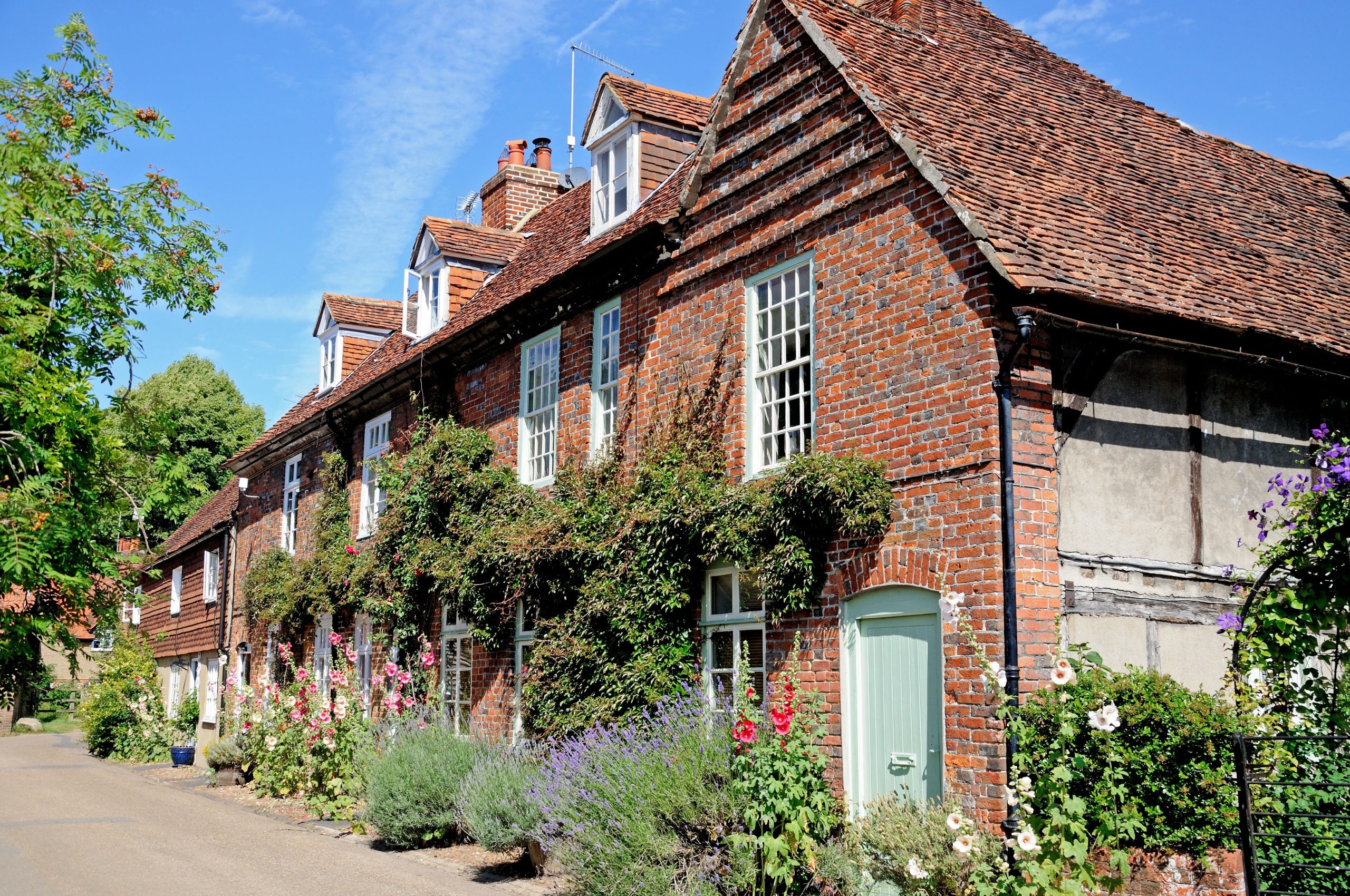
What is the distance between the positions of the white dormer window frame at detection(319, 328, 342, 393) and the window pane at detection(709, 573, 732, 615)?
1475 cm

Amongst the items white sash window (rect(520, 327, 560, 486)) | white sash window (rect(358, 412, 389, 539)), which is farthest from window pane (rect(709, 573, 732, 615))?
white sash window (rect(358, 412, 389, 539))

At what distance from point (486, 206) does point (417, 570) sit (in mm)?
9676

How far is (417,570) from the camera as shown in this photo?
16.9 meters

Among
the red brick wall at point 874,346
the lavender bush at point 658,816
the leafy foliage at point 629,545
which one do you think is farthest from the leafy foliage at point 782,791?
the leafy foliage at point 629,545

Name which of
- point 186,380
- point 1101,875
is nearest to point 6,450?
point 1101,875

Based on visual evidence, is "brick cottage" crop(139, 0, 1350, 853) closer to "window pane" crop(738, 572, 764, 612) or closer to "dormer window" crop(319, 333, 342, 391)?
"window pane" crop(738, 572, 764, 612)

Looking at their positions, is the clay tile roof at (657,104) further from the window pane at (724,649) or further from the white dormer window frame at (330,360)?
the white dormer window frame at (330,360)

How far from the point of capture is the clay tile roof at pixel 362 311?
24.7 metres

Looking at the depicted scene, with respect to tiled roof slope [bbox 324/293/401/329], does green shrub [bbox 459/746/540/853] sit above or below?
below

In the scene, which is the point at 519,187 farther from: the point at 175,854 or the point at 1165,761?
the point at 1165,761

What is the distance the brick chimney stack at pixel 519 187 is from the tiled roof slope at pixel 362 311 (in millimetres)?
3565

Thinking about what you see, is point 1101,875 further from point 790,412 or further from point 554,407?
point 554,407

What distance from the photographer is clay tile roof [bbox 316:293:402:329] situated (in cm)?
2472

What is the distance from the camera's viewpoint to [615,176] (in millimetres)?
15523
